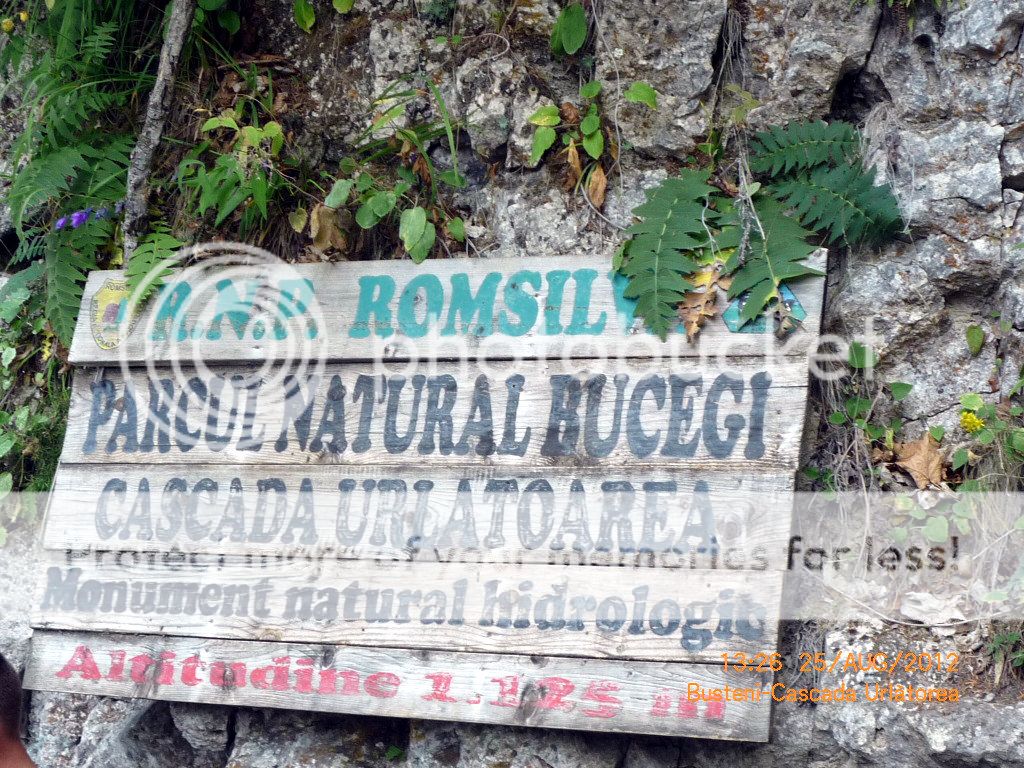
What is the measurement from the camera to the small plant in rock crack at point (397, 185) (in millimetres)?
3754

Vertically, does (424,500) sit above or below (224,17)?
below

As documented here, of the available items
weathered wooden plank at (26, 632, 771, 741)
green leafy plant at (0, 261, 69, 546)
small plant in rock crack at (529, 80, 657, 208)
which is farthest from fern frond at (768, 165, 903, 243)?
green leafy plant at (0, 261, 69, 546)

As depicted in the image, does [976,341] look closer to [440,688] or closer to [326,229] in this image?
[440,688]

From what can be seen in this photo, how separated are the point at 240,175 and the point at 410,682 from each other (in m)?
2.00

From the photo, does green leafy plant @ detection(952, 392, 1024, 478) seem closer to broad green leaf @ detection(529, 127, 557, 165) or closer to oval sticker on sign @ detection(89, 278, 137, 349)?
broad green leaf @ detection(529, 127, 557, 165)

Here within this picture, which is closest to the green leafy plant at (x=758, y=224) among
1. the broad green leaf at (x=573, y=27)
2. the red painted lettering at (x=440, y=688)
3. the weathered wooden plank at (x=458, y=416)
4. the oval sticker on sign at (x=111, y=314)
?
the weathered wooden plank at (x=458, y=416)

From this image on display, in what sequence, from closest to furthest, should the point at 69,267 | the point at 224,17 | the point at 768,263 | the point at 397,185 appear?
the point at 768,263 < the point at 397,185 < the point at 69,267 < the point at 224,17

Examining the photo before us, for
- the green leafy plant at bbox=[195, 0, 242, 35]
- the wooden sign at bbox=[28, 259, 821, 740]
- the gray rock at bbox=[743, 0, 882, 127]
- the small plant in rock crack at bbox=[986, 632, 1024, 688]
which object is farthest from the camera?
the green leafy plant at bbox=[195, 0, 242, 35]

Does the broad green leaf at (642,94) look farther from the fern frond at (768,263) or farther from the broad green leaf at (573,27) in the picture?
the fern frond at (768,263)

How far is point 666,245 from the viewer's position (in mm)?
3414

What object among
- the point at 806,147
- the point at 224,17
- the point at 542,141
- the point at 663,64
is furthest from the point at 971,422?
the point at 224,17

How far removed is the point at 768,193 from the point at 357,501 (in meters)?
1.77

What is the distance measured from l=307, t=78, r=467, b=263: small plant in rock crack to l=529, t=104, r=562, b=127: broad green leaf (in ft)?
1.06

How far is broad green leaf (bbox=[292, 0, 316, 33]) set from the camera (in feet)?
13.8
